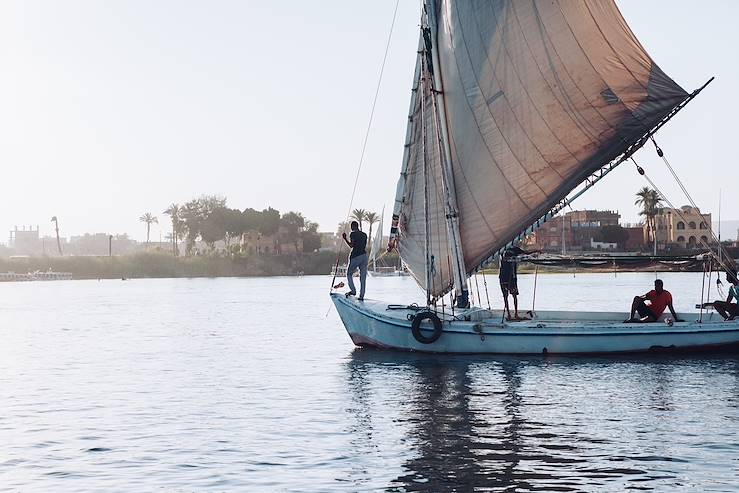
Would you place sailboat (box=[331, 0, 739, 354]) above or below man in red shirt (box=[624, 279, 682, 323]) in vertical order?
above

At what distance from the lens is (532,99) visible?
3494 centimetres

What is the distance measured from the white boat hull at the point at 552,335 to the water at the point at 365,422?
0.48 m

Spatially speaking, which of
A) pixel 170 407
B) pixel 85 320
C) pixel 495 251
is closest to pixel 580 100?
pixel 495 251

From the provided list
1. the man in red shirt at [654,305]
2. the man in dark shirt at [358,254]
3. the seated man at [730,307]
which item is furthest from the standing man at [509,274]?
the seated man at [730,307]

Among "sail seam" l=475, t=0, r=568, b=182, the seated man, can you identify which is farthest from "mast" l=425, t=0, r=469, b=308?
the seated man

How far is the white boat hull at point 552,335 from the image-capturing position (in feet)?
113

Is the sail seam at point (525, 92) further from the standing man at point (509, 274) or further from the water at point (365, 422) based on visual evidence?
the water at point (365, 422)

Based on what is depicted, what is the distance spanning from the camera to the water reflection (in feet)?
60.3

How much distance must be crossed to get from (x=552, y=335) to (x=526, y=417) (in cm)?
1081

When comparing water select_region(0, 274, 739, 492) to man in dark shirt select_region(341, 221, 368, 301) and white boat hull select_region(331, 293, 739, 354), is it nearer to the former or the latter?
white boat hull select_region(331, 293, 739, 354)

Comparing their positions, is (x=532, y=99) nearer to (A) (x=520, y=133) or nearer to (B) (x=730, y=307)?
(A) (x=520, y=133)

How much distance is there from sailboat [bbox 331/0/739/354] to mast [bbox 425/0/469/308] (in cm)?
3

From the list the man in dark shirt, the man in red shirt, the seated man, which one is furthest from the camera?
the man in dark shirt

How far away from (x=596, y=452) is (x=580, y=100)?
16.7 m
